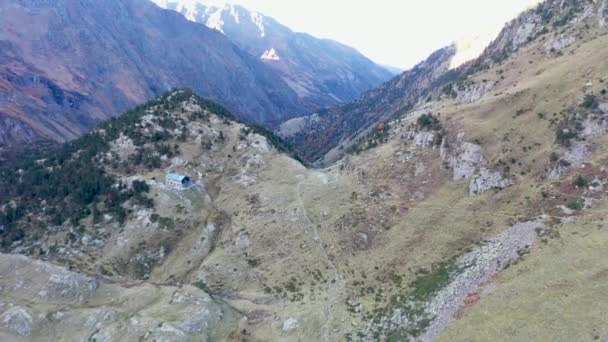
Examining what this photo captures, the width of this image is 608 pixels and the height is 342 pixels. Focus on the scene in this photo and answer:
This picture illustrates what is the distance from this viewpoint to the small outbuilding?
10356 cm

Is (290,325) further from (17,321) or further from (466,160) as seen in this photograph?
(466,160)

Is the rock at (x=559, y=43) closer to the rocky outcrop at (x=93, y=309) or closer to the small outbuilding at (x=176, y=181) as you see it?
the small outbuilding at (x=176, y=181)

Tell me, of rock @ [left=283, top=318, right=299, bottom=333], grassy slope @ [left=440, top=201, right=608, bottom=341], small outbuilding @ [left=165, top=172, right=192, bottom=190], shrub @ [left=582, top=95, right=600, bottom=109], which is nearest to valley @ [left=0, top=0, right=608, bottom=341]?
grassy slope @ [left=440, top=201, right=608, bottom=341]

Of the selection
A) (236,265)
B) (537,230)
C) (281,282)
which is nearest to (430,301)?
(537,230)

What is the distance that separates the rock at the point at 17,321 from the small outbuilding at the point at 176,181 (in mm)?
40865

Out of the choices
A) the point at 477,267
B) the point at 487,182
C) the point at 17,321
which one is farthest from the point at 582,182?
the point at 17,321

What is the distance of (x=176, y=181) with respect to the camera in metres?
104

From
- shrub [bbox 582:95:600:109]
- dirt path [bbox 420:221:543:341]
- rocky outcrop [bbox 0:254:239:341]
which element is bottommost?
rocky outcrop [bbox 0:254:239:341]

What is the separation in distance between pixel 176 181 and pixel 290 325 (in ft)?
155

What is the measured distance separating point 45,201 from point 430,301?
267 ft

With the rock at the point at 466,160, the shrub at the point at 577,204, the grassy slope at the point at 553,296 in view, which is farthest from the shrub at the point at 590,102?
the grassy slope at the point at 553,296

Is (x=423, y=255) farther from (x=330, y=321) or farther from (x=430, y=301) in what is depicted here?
(x=330, y=321)

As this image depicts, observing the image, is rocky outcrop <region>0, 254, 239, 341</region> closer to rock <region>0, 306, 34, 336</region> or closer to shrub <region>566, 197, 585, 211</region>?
rock <region>0, 306, 34, 336</region>

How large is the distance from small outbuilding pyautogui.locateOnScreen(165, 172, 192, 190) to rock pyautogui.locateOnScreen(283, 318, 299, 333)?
4522cm
